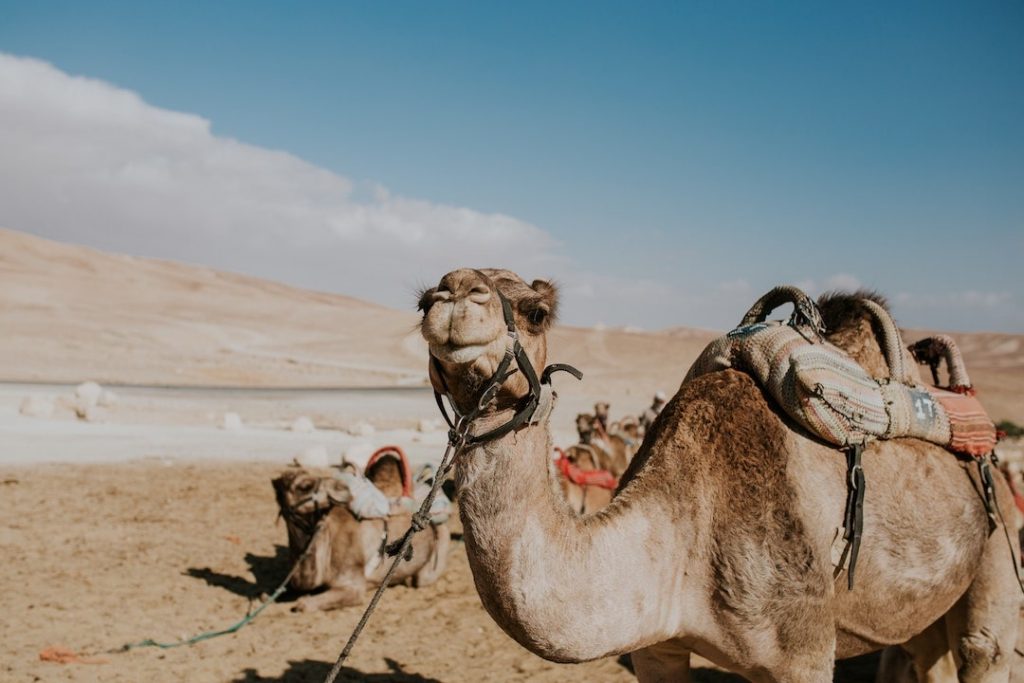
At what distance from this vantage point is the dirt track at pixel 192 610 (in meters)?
5.94

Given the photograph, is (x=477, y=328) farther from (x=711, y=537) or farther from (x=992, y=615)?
(x=992, y=615)

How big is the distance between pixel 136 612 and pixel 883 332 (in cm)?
617

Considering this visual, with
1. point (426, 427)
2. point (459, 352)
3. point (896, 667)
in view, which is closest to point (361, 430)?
point (426, 427)

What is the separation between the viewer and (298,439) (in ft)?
60.1

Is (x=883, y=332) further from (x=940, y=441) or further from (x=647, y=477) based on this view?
(x=647, y=477)

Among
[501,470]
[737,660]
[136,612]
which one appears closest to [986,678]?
[737,660]

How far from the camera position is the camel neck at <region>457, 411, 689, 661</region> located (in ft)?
8.84

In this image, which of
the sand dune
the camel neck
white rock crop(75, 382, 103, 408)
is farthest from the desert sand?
the camel neck

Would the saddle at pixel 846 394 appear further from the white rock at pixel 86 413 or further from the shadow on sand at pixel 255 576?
the white rock at pixel 86 413

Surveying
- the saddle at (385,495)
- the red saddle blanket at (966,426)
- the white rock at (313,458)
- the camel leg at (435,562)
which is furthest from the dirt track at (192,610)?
the white rock at (313,458)

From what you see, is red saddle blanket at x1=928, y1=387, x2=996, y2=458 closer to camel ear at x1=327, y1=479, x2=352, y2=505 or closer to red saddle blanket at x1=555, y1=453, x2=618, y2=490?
camel ear at x1=327, y1=479, x2=352, y2=505

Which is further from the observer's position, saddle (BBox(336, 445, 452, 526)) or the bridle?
saddle (BBox(336, 445, 452, 526))

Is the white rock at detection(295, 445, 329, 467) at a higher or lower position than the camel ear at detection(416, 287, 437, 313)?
lower

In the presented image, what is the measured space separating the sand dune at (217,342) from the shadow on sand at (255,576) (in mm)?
5498
